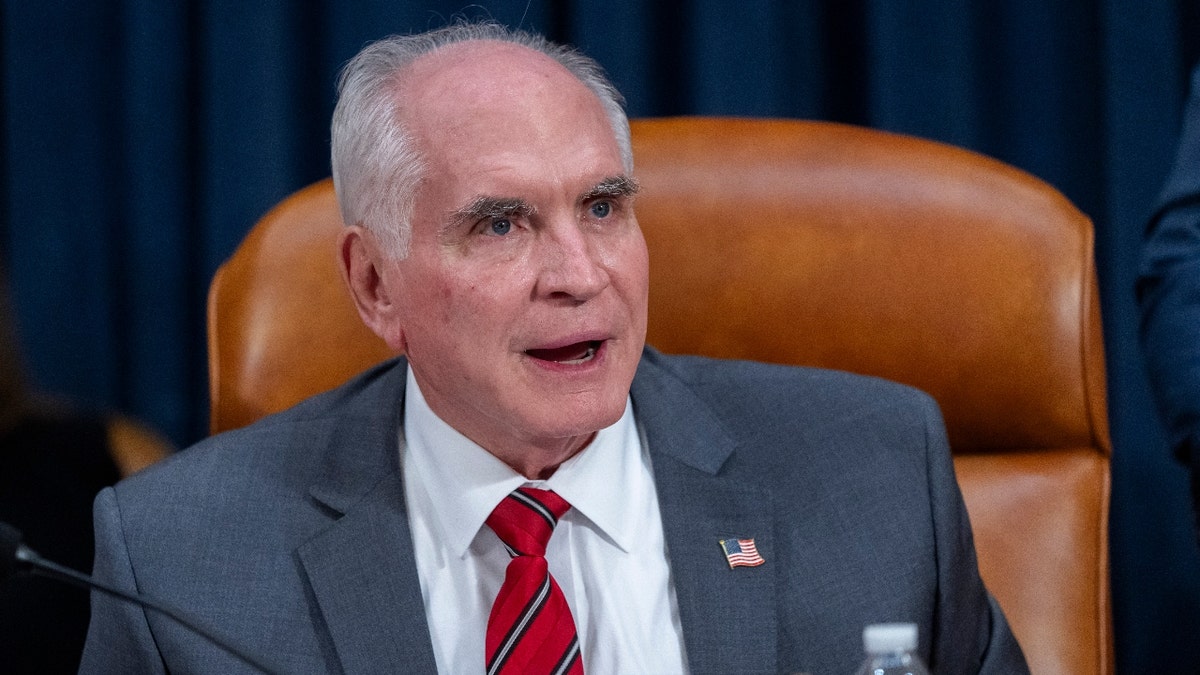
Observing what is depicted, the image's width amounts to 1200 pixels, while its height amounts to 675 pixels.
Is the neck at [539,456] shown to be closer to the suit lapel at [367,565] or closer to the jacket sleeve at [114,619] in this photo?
the suit lapel at [367,565]

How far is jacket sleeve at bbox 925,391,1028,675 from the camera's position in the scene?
151 centimetres

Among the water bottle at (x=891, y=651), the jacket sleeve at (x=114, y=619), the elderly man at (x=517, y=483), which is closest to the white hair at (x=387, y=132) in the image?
the elderly man at (x=517, y=483)

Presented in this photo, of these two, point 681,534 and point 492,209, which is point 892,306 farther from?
point 492,209

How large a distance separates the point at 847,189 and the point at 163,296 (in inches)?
50.0

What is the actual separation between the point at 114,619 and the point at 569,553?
49cm

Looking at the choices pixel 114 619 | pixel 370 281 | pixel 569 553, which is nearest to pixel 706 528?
pixel 569 553

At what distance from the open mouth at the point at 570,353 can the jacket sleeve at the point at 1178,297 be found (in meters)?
0.72

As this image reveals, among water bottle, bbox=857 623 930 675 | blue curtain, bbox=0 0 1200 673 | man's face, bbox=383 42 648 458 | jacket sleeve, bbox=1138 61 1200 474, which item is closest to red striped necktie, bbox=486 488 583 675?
man's face, bbox=383 42 648 458

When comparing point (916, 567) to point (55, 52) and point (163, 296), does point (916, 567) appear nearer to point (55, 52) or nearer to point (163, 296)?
point (163, 296)

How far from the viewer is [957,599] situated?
153cm

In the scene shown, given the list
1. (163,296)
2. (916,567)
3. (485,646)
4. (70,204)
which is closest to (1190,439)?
(916,567)

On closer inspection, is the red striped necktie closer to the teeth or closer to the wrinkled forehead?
the teeth

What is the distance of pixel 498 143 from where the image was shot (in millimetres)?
1415

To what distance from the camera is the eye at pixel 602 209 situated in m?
1.46
